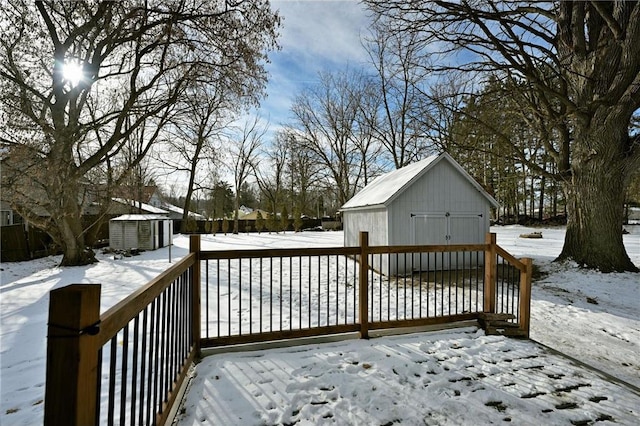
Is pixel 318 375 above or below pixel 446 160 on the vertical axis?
below

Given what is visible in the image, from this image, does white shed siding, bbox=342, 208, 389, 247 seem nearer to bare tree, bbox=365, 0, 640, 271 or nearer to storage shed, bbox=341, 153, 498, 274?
storage shed, bbox=341, 153, 498, 274

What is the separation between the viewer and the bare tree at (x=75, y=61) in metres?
7.71

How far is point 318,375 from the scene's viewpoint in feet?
8.84

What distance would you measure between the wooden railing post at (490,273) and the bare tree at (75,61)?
7417 mm

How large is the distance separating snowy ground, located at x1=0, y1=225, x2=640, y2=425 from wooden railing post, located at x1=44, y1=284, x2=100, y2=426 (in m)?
1.40

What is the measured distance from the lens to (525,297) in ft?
12.1

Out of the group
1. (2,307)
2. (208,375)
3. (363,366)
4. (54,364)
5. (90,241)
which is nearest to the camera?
(54,364)

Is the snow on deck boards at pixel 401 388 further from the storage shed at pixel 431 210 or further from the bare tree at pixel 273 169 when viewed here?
the bare tree at pixel 273 169

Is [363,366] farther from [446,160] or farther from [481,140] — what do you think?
[481,140]

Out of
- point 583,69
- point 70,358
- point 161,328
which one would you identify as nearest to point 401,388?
point 161,328

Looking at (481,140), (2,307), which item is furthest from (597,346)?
(2,307)

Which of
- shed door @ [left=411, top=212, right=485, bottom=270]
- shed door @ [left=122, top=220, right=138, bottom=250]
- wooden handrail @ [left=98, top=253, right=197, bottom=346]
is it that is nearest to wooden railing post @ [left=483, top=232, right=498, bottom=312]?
wooden handrail @ [left=98, top=253, right=197, bottom=346]

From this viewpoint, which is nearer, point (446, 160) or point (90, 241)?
point (446, 160)

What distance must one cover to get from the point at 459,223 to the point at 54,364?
9164 mm
